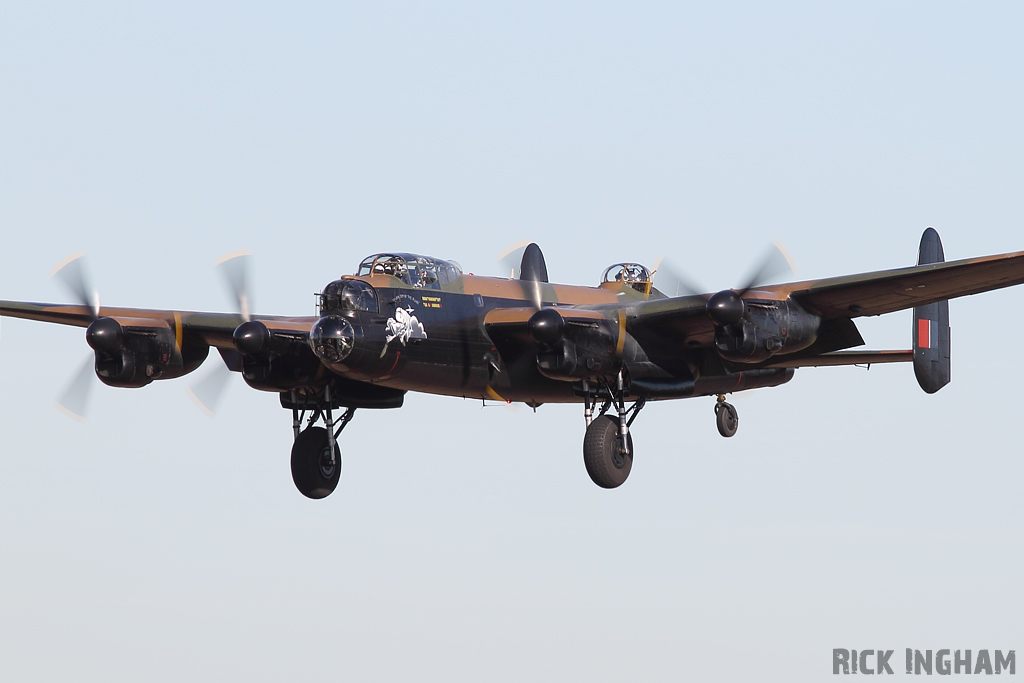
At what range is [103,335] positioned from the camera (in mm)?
24812

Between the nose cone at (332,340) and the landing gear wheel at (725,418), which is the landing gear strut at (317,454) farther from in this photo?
the landing gear wheel at (725,418)

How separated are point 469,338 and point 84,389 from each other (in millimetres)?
7378

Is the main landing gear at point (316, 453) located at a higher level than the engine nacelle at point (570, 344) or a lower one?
lower

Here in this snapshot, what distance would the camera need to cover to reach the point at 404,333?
24.0 meters

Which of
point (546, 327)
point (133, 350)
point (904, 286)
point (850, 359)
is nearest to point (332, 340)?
point (546, 327)

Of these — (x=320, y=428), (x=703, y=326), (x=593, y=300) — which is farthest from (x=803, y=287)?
(x=320, y=428)

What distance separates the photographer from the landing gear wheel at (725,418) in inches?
1261

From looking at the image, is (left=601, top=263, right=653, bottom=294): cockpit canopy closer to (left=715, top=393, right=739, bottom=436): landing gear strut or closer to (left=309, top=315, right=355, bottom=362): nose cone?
(left=715, top=393, right=739, bottom=436): landing gear strut

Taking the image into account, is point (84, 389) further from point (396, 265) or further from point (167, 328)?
Answer: point (396, 265)

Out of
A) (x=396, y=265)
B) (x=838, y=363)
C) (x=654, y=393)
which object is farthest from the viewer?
(x=838, y=363)

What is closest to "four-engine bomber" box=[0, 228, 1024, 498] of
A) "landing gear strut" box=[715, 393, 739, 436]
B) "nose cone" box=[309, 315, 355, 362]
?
"nose cone" box=[309, 315, 355, 362]

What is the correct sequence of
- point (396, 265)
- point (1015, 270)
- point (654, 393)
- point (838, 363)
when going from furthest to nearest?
point (838, 363)
point (654, 393)
point (396, 265)
point (1015, 270)

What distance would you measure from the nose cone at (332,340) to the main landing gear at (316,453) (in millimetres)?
3733

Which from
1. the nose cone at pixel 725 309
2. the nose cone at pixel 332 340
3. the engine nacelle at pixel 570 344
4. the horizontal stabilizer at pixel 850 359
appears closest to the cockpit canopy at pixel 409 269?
the nose cone at pixel 332 340
